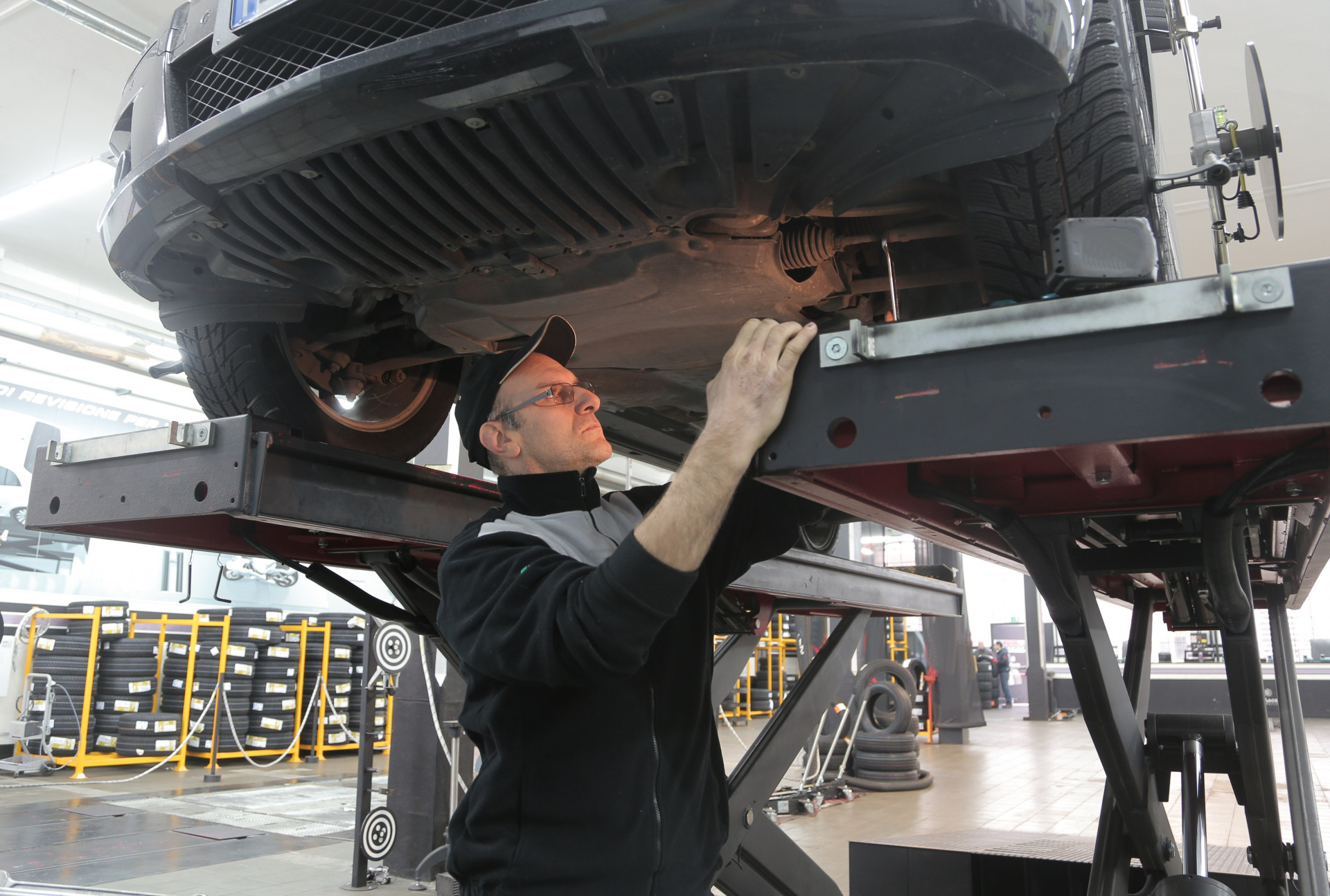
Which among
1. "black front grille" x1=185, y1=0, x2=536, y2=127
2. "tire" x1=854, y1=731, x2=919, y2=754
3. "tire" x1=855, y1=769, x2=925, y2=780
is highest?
"black front grille" x1=185, y1=0, x2=536, y2=127

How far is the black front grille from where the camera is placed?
4.16 ft

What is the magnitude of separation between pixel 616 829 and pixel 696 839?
0.18m

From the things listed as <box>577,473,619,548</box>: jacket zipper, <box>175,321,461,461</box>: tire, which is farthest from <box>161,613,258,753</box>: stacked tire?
<box>577,473,619,548</box>: jacket zipper

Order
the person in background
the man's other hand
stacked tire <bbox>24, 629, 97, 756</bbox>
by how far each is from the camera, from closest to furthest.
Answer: the man's other hand
stacked tire <bbox>24, 629, 97, 756</bbox>
the person in background

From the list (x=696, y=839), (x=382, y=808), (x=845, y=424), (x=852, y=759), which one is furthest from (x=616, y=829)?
(x=852, y=759)

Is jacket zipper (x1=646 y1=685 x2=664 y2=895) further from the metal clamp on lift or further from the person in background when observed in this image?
the person in background

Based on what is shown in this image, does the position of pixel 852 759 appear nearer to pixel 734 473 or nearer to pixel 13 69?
pixel 734 473

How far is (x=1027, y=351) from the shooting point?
0.92 metres

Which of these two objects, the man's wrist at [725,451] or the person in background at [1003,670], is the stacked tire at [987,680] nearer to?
the person in background at [1003,670]

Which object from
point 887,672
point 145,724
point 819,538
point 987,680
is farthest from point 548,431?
point 987,680

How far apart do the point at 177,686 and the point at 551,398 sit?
8640 millimetres

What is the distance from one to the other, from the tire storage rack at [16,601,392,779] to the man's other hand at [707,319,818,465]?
7512 millimetres

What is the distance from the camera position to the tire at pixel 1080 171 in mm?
1401

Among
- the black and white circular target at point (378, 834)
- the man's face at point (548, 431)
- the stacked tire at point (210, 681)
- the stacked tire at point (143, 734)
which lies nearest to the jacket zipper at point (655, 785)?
the man's face at point (548, 431)
